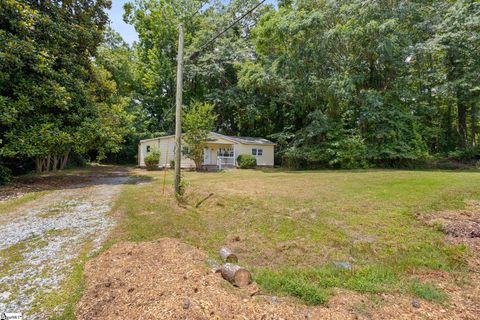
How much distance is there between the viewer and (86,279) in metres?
3.51

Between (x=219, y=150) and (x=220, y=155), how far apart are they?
1.60 ft

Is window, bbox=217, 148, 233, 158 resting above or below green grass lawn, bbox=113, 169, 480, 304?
above

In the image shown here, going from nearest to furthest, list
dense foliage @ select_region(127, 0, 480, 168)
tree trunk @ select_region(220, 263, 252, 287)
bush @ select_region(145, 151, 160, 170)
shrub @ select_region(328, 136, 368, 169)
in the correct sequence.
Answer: tree trunk @ select_region(220, 263, 252, 287), dense foliage @ select_region(127, 0, 480, 168), shrub @ select_region(328, 136, 368, 169), bush @ select_region(145, 151, 160, 170)

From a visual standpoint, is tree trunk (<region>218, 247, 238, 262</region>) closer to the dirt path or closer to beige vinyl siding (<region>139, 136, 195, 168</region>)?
the dirt path

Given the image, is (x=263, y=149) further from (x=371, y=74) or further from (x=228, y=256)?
(x=228, y=256)

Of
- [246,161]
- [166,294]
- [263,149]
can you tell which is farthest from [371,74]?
[166,294]

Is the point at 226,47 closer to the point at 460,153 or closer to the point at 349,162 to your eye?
the point at 349,162

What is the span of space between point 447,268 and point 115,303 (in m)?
5.12

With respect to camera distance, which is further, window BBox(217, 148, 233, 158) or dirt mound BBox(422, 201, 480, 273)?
window BBox(217, 148, 233, 158)

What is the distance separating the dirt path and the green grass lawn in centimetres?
73

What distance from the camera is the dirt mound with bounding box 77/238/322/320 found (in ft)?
9.29

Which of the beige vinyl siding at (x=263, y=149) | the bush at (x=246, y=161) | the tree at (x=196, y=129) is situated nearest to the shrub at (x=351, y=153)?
the bush at (x=246, y=161)

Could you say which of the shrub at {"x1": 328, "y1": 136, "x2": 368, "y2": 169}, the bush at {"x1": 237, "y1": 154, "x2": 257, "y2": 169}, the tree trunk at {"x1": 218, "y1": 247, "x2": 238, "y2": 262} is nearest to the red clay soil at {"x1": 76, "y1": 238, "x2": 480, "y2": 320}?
the tree trunk at {"x1": 218, "y1": 247, "x2": 238, "y2": 262}

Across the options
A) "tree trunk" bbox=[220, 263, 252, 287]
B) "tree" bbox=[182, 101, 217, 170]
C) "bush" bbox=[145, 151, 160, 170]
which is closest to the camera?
"tree trunk" bbox=[220, 263, 252, 287]
